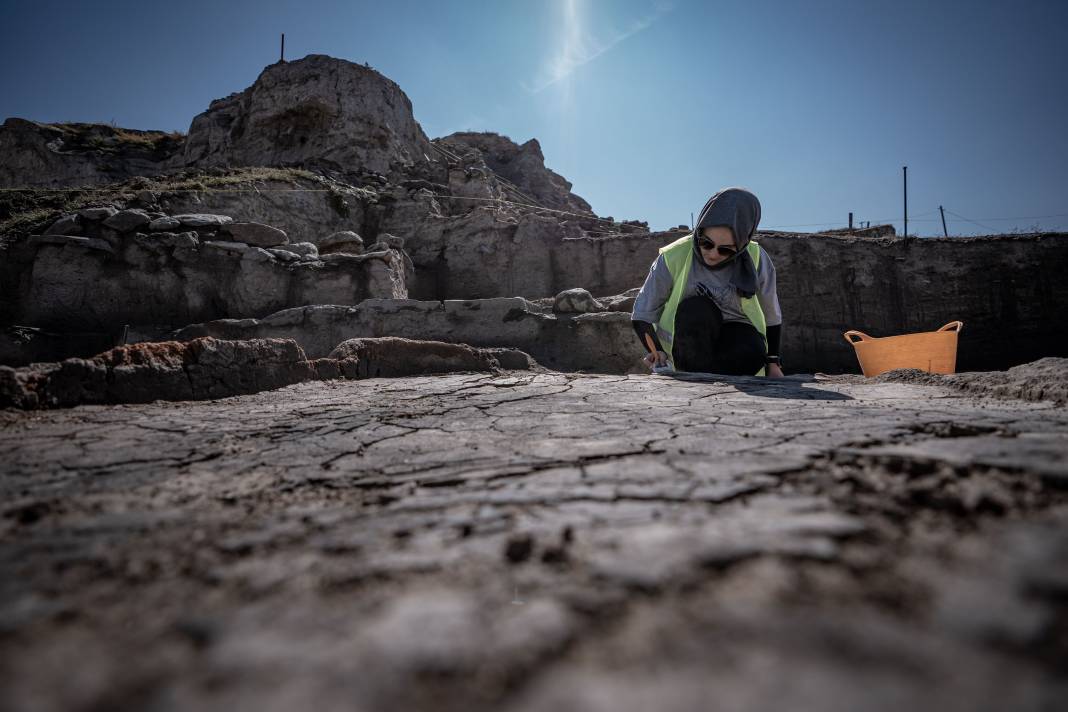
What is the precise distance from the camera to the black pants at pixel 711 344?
356cm

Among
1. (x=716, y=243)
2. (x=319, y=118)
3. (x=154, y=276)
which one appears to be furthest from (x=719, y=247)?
(x=319, y=118)

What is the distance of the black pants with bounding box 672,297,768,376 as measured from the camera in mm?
3559

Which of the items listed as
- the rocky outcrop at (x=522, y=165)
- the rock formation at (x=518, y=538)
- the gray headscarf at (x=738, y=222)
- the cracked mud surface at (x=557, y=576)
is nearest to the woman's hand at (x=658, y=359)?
the rock formation at (x=518, y=538)

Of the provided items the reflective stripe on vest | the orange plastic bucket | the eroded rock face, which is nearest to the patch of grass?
the eroded rock face

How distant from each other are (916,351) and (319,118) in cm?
1739

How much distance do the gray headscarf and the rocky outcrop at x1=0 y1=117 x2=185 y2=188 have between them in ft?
71.3

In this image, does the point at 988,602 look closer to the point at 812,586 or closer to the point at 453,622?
the point at 812,586

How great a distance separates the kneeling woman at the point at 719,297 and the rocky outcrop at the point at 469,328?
1.34 meters

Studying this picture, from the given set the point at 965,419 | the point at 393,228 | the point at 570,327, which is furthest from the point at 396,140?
the point at 965,419

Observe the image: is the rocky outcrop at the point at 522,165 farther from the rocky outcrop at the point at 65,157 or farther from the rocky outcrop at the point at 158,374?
the rocky outcrop at the point at 158,374

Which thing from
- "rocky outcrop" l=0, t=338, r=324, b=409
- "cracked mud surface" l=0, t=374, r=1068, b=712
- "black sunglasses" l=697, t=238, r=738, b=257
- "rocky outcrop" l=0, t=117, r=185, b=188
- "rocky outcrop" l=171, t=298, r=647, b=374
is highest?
"rocky outcrop" l=0, t=117, r=185, b=188

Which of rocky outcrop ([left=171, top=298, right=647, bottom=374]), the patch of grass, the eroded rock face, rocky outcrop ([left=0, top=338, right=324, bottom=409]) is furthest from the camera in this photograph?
the patch of grass

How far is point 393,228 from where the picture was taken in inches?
361

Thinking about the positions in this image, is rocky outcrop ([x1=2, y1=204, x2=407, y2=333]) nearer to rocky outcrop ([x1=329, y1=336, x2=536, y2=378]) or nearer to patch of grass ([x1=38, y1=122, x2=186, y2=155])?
rocky outcrop ([x1=329, y1=336, x2=536, y2=378])
